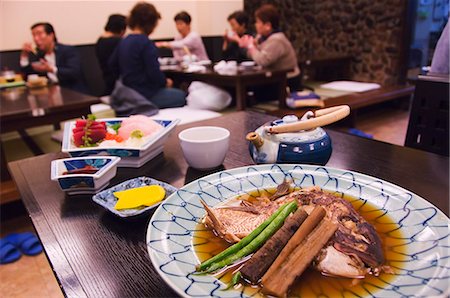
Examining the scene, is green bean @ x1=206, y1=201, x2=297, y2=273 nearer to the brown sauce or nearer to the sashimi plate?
the brown sauce

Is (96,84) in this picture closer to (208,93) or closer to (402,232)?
(208,93)

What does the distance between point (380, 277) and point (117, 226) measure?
554 mm

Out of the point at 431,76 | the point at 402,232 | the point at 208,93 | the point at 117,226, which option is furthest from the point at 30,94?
the point at 402,232

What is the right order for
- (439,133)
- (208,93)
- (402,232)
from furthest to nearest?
(208,93), (439,133), (402,232)

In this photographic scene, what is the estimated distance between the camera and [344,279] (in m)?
0.59

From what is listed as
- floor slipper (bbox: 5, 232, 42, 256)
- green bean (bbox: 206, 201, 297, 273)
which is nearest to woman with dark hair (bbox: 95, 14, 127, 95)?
floor slipper (bbox: 5, 232, 42, 256)

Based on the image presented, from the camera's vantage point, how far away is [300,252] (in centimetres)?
60

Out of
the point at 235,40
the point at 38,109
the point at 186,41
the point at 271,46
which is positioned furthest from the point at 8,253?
the point at 235,40

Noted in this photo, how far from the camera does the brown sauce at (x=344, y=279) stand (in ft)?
1.85

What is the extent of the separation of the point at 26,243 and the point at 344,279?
81.9 inches

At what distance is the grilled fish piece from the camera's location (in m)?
0.60

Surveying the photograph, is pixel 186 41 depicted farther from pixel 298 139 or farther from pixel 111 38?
pixel 298 139

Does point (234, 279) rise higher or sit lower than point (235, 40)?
lower

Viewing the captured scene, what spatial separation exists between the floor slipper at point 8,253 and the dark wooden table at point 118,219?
1.07 meters
